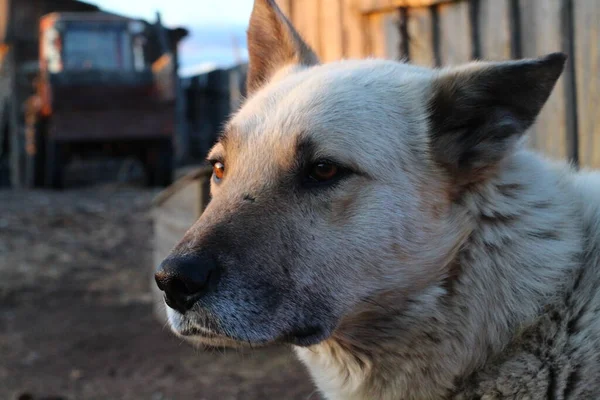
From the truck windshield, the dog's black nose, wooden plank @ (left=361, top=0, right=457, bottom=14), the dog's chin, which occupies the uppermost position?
the truck windshield

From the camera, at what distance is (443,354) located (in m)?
2.30

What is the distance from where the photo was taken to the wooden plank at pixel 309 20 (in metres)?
5.08

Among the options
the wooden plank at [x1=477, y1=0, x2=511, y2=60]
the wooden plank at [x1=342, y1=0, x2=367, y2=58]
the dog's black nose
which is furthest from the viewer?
the wooden plank at [x1=342, y1=0, x2=367, y2=58]

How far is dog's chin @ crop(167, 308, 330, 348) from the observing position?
7.17ft

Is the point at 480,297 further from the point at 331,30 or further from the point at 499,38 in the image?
the point at 331,30

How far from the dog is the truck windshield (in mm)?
12209

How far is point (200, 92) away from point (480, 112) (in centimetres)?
1979

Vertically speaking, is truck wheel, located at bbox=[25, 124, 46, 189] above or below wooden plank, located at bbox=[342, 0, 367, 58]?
below

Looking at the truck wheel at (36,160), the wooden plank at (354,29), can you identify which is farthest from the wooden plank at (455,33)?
the truck wheel at (36,160)

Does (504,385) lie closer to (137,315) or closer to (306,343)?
(306,343)

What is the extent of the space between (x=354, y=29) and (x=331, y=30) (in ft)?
0.73

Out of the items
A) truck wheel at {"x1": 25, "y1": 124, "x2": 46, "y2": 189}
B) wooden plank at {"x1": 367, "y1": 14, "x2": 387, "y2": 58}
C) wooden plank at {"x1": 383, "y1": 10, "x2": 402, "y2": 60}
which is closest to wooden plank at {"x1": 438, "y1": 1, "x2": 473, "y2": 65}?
wooden plank at {"x1": 383, "y1": 10, "x2": 402, "y2": 60}

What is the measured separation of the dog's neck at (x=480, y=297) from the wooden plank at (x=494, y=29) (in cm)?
186

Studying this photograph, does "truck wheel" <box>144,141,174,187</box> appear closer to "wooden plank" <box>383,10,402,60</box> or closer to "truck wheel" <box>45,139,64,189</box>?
"truck wheel" <box>45,139,64,189</box>
